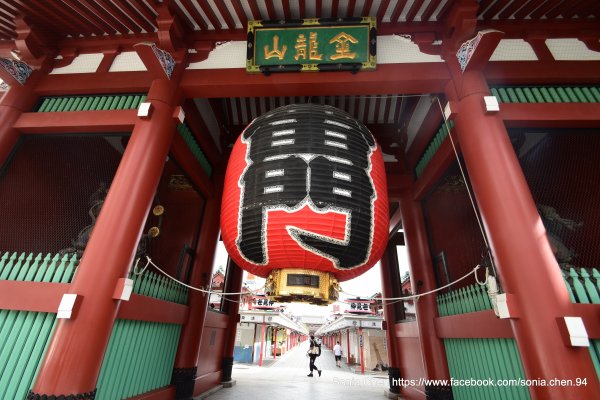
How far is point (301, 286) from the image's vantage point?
8.22 feet

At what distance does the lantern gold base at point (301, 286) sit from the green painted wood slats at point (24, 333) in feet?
8.43

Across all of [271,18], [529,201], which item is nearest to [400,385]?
[529,201]

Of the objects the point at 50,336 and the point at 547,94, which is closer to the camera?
the point at 50,336

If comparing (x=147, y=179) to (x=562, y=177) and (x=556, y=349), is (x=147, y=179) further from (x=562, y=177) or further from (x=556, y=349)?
(x=562, y=177)

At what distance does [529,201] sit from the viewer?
3043 millimetres

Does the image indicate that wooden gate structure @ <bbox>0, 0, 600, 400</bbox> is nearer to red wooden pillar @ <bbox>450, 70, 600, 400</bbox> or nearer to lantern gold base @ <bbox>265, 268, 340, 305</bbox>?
red wooden pillar @ <bbox>450, 70, 600, 400</bbox>

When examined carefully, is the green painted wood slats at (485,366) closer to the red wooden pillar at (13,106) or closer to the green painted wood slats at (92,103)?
the green painted wood slats at (92,103)

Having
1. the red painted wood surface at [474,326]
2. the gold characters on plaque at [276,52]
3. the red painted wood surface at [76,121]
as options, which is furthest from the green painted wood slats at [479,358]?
the red painted wood surface at [76,121]

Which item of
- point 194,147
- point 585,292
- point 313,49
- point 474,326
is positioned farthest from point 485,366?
point 194,147

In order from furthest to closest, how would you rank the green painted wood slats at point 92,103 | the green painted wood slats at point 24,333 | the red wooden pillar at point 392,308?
the red wooden pillar at point 392,308
the green painted wood slats at point 92,103
the green painted wood slats at point 24,333

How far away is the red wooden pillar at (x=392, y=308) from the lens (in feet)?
22.5

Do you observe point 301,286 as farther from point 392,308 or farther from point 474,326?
point 392,308

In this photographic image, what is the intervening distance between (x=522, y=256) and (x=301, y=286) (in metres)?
2.20

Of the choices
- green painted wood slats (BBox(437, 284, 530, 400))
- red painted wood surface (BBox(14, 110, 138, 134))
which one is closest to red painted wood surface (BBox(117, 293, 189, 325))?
red painted wood surface (BBox(14, 110, 138, 134))
